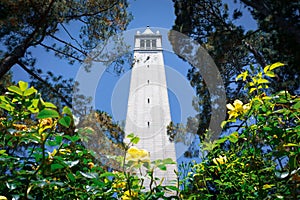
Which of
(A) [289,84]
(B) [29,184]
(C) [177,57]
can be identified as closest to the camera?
(B) [29,184]

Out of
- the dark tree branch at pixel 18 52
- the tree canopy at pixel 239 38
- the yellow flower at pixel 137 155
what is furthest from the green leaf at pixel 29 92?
the tree canopy at pixel 239 38

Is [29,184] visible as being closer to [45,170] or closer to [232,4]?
[45,170]

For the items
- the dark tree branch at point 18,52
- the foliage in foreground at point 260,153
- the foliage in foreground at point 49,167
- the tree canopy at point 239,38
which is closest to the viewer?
the foliage in foreground at point 49,167

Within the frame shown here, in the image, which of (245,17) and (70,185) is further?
(245,17)

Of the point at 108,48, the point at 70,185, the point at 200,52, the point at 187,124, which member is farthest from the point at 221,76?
the point at 70,185

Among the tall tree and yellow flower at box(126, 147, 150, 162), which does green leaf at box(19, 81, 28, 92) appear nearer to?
yellow flower at box(126, 147, 150, 162)

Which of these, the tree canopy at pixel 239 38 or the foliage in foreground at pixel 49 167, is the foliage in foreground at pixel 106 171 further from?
the tree canopy at pixel 239 38

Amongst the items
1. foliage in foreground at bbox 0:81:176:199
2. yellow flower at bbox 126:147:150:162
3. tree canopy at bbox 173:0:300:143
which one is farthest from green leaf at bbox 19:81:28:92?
tree canopy at bbox 173:0:300:143

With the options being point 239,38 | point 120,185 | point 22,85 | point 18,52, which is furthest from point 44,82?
point 22,85

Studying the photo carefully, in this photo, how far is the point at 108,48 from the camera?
14.4 feet

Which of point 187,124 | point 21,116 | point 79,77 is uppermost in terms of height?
point 79,77

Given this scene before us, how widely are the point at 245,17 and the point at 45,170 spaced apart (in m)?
4.51

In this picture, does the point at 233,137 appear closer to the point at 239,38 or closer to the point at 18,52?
the point at 18,52

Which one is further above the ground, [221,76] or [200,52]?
[200,52]
